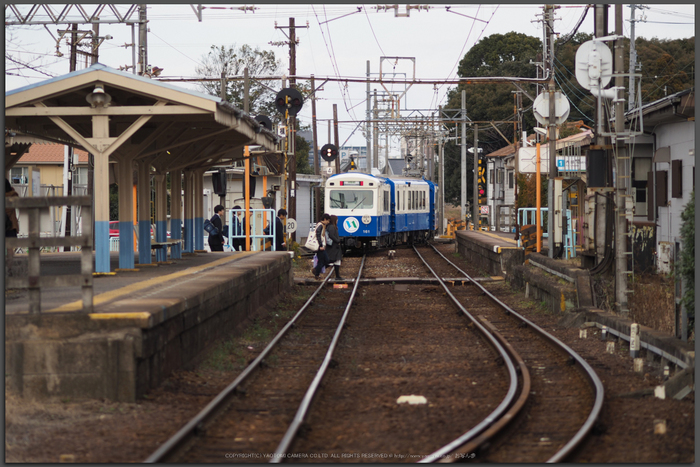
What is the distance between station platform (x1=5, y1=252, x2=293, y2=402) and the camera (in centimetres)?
704

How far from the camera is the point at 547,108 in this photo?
1745cm

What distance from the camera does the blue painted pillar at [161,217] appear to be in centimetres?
1558

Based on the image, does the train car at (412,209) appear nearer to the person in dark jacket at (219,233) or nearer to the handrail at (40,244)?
the person in dark jacket at (219,233)

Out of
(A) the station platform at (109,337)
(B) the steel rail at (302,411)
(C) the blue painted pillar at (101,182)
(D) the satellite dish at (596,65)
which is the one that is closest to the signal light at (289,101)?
(C) the blue painted pillar at (101,182)

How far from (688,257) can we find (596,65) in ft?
16.6

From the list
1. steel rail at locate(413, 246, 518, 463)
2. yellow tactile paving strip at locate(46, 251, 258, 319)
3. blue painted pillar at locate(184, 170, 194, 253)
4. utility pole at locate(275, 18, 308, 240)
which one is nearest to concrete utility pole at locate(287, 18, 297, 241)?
utility pole at locate(275, 18, 308, 240)

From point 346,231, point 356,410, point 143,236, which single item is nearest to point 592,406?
point 356,410

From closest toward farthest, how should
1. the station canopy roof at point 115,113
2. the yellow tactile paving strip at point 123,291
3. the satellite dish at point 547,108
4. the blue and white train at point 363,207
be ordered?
the yellow tactile paving strip at point 123,291
the station canopy roof at point 115,113
the satellite dish at point 547,108
the blue and white train at point 363,207

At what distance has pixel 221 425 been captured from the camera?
6.52m

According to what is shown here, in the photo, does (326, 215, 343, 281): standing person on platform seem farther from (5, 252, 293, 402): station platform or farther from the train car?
the train car

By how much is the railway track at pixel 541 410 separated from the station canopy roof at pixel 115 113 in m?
5.21

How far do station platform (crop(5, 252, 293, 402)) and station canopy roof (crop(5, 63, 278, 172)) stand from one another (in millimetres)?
2469

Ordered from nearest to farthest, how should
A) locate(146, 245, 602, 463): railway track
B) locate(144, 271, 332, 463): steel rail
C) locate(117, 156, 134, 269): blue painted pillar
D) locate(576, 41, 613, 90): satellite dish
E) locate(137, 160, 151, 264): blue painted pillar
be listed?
locate(144, 271, 332, 463): steel rail → locate(146, 245, 602, 463): railway track → locate(576, 41, 613, 90): satellite dish → locate(117, 156, 134, 269): blue painted pillar → locate(137, 160, 151, 264): blue painted pillar

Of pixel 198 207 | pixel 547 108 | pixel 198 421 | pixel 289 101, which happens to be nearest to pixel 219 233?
pixel 198 207
